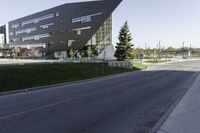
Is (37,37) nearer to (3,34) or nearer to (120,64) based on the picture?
(3,34)

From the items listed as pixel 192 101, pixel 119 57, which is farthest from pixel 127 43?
pixel 192 101

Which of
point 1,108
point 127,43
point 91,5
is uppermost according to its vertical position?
point 91,5

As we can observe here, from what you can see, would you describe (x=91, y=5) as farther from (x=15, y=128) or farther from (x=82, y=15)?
(x=15, y=128)

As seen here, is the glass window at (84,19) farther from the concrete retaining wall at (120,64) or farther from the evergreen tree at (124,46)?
the concrete retaining wall at (120,64)

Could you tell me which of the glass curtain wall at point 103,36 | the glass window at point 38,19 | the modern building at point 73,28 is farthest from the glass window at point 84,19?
the glass window at point 38,19

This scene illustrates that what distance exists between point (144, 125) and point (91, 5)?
7456cm

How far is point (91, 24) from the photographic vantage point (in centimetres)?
7906

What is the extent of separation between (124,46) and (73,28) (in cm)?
3890

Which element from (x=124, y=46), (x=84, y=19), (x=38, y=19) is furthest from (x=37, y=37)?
(x=124, y=46)

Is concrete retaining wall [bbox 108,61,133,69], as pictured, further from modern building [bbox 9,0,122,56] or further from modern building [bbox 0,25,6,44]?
modern building [bbox 0,25,6,44]

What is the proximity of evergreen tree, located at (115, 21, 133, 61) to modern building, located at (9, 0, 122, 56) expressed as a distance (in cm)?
1701

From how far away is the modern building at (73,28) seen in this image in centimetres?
7750

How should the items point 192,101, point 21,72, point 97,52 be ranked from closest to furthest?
point 192,101 < point 21,72 < point 97,52

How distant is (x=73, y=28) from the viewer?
85.4 metres
